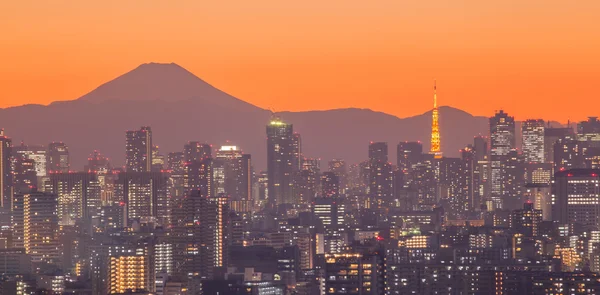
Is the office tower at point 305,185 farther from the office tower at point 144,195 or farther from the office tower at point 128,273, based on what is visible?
the office tower at point 128,273

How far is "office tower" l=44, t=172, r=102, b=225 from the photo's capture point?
92.4 meters

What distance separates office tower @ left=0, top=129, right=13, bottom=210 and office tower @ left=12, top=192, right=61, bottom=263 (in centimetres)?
138

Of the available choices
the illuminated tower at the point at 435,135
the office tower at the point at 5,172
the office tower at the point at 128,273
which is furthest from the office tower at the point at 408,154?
the office tower at the point at 128,273

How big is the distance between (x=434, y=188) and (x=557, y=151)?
28.8ft

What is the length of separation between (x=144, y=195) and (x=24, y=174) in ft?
24.0

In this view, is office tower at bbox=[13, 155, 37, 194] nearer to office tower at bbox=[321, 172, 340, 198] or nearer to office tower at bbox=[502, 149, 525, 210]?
office tower at bbox=[321, 172, 340, 198]

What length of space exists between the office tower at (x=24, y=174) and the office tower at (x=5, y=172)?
0.47 meters

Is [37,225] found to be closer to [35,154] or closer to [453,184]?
[35,154]

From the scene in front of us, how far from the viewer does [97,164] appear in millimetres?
117562

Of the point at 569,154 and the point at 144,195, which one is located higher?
the point at 569,154

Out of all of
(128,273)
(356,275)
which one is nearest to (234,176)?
(128,273)

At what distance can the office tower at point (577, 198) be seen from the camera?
3771 inches

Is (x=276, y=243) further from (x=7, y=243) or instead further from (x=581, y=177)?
(x=581, y=177)

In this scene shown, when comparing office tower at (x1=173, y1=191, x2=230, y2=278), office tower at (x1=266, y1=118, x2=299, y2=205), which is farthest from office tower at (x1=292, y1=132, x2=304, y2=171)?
office tower at (x1=173, y1=191, x2=230, y2=278)
